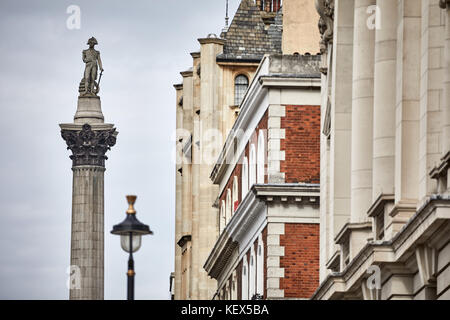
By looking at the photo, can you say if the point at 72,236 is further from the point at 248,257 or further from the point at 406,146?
the point at 406,146

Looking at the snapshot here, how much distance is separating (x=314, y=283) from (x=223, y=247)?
1319 cm

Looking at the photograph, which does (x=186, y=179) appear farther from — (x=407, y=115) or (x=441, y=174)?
(x=441, y=174)

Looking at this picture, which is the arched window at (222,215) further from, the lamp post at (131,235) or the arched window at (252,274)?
the lamp post at (131,235)

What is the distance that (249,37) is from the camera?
91250 mm

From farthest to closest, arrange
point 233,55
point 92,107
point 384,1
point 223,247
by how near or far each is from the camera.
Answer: point 92,107, point 233,55, point 223,247, point 384,1

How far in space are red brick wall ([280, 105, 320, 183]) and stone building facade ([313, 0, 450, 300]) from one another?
1369 centimetres

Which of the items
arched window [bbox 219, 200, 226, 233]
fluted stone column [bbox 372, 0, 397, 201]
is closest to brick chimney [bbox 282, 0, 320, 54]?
arched window [bbox 219, 200, 226, 233]

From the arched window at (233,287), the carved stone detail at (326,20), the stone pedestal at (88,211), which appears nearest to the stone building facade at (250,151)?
the arched window at (233,287)

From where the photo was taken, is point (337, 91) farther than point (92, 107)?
No

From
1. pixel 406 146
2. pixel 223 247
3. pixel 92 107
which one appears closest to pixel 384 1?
pixel 406 146

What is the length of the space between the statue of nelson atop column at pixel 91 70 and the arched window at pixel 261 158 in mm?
71215

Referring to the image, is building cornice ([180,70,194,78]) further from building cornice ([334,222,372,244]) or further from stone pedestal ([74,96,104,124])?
building cornice ([334,222,372,244])

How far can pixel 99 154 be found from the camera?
417 feet

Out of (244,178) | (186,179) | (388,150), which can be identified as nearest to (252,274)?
(244,178)
